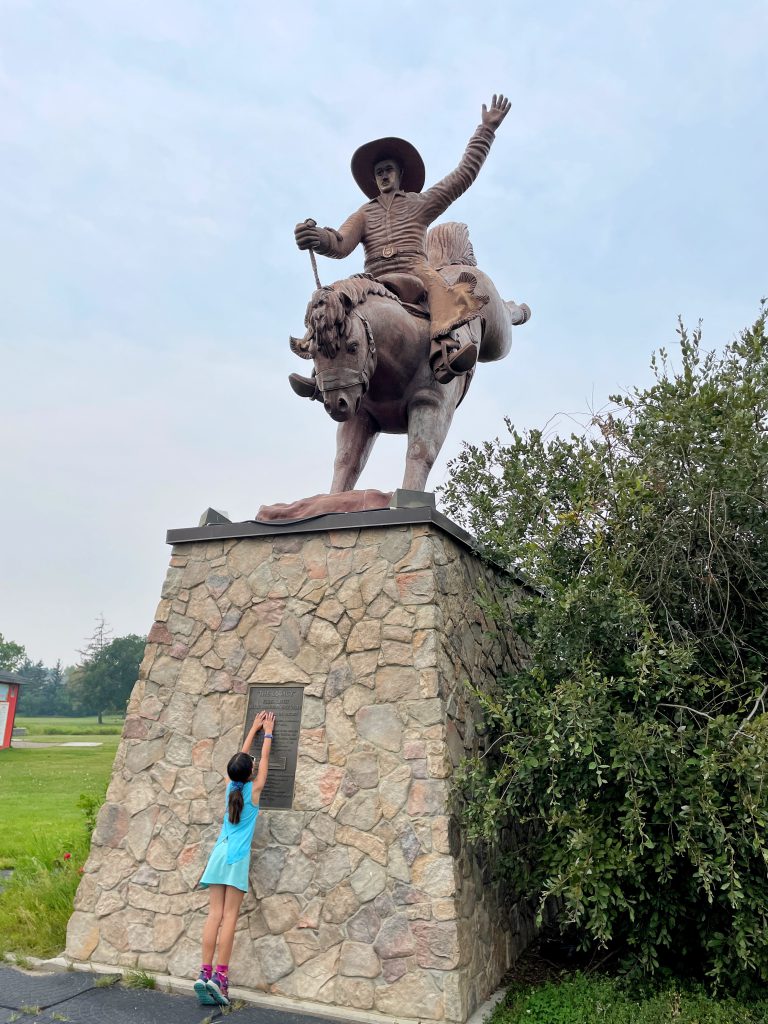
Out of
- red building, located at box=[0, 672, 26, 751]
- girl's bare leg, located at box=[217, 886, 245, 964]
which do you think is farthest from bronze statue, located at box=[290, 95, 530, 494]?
red building, located at box=[0, 672, 26, 751]

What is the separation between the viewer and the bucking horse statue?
17.1ft

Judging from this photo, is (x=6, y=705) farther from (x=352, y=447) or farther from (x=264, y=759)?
(x=264, y=759)

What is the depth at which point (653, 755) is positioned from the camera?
155 inches

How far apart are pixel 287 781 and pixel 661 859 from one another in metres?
2.18

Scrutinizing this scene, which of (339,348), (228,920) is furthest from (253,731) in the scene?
(339,348)

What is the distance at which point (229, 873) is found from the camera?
13.8ft

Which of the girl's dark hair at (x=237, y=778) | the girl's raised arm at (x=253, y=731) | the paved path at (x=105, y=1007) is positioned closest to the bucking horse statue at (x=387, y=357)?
the girl's raised arm at (x=253, y=731)

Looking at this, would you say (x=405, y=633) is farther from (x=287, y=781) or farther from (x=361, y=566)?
(x=287, y=781)

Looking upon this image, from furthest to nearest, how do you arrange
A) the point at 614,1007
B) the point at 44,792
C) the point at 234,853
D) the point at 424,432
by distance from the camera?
the point at 44,792
the point at 424,432
the point at 234,853
the point at 614,1007

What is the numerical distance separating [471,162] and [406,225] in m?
0.71

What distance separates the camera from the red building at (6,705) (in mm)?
24266

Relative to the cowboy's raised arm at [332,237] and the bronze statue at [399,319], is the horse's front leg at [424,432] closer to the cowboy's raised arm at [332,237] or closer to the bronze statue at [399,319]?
the bronze statue at [399,319]

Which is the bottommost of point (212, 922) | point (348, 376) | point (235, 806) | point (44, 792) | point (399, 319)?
point (44, 792)

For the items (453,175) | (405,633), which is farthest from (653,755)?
(453,175)
